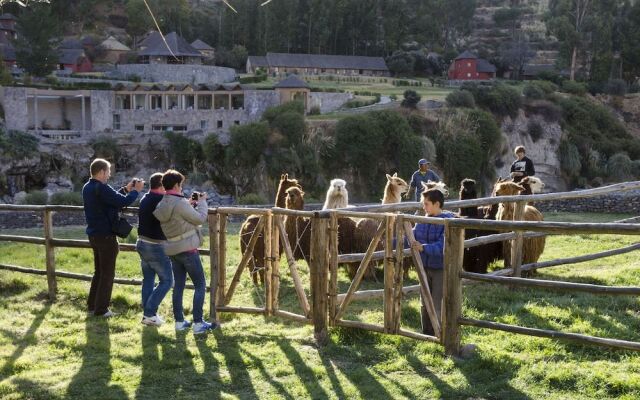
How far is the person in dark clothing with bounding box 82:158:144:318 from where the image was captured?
8.15 m

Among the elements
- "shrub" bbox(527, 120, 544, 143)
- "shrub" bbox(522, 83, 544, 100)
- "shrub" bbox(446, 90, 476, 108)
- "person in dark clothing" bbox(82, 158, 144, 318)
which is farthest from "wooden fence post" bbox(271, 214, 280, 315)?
"shrub" bbox(522, 83, 544, 100)

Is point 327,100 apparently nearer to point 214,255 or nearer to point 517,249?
point 517,249

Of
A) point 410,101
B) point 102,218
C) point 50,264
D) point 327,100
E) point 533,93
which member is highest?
point 533,93

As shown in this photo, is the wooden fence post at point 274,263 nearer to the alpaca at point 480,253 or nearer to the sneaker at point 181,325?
the sneaker at point 181,325

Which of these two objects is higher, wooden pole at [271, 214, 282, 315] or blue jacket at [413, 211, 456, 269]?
blue jacket at [413, 211, 456, 269]

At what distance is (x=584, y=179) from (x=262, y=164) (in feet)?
68.9

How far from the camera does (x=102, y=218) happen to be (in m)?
8.41

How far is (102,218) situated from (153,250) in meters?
0.99

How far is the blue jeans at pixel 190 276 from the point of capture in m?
7.56

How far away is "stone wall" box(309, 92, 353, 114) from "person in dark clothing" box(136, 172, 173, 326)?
47.8m

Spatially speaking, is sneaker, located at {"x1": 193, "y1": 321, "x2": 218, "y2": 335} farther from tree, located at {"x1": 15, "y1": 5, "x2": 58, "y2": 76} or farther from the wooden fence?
tree, located at {"x1": 15, "y1": 5, "x2": 58, "y2": 76}

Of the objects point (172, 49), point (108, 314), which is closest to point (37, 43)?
point (172, 49)

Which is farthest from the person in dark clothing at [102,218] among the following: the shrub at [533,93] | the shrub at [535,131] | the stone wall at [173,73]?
the stone wall at [173,73]

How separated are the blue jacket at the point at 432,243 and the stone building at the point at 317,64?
2729 inches
